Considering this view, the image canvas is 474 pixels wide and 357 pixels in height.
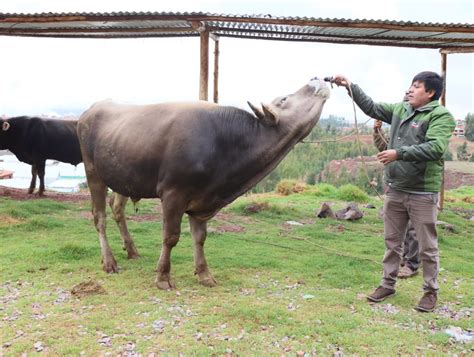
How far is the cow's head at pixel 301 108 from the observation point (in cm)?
468

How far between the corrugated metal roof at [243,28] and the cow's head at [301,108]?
2.85 meters

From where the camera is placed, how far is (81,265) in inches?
229

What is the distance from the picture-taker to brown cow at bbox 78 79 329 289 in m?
4.72

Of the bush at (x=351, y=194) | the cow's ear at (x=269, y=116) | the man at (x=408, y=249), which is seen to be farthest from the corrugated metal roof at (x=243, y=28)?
the bush at (x=351, y=194)

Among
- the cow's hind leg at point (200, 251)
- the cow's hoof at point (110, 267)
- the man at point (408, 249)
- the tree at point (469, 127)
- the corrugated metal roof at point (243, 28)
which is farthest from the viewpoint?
the tree at point (469, 127)

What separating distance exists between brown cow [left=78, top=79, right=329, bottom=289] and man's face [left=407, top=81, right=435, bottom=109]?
817 mm

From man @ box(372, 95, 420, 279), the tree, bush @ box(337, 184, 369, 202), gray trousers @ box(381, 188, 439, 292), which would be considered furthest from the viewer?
the tree

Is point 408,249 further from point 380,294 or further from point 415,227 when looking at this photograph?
point 415,227

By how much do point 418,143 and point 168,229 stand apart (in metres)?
2.60

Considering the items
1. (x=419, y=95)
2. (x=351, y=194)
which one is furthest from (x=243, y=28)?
(x=351, y=194)

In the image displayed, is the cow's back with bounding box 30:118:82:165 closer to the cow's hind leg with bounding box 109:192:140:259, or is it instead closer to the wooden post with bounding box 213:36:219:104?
the wooden post with bounding box 213:36:219:104

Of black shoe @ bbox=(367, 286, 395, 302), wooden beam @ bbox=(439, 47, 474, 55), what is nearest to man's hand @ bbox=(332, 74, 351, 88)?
black shoe @ bbox=(367, 286, 395, 302)

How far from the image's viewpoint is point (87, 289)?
190 inches

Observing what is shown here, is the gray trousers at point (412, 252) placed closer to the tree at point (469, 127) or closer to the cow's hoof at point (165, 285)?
the cow's hoof at point (165, 285)
